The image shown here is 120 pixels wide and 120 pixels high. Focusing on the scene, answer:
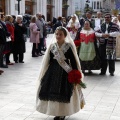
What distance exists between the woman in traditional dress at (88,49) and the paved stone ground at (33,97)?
Answer: 37cm

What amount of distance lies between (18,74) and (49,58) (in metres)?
4.62

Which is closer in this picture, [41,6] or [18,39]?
[18,39]

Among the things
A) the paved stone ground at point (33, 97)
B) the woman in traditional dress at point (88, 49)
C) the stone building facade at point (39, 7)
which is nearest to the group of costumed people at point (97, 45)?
the woman in traditional dress at point (88, 49)

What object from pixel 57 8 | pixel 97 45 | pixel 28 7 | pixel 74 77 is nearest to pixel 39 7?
pixel 28 7

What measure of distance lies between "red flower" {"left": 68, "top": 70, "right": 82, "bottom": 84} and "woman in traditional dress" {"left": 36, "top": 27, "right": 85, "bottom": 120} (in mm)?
113

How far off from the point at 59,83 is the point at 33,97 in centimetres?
200

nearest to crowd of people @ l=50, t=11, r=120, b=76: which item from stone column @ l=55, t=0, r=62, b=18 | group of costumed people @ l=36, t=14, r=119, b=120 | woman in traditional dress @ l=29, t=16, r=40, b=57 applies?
woman in traditional dress @ l=29, t=16, r=40, b=57

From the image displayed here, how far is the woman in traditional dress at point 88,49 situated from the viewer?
9.93m

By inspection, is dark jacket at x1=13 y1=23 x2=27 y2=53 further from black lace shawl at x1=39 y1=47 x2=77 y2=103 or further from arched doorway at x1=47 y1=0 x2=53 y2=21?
arched doorway at x1=47 y1=0 x2=53 y2=21

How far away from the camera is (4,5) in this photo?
32875 mm

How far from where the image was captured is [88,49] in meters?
9.97

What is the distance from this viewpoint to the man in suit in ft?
32.1

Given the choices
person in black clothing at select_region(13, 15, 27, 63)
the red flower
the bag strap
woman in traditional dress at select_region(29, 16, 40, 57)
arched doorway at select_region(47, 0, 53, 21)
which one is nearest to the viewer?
the red flower

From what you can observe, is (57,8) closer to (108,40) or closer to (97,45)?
(97,45)
